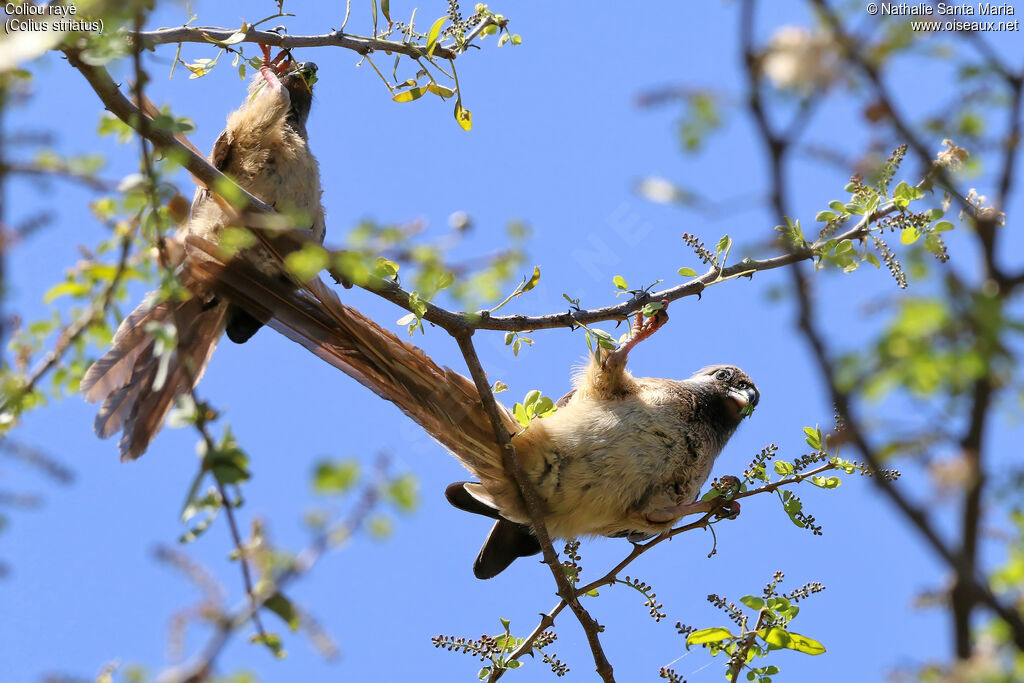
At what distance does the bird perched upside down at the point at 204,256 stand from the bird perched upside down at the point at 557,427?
20cm

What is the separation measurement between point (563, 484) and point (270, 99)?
251 cm

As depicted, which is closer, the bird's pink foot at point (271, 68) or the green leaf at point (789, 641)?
the green leaf at point (789, 641)

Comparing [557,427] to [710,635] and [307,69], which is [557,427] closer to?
[710,635]

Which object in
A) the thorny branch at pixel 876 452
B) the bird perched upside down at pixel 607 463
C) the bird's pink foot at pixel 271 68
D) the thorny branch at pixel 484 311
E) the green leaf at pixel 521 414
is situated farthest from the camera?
the bird's pink foot at pixel 271 68

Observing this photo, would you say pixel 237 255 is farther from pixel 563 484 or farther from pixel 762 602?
pixel 762 602

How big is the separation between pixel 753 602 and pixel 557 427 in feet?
4.47

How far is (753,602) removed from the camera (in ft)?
12.4

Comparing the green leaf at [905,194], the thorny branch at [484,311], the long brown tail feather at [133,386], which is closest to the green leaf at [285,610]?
the thorny branch at [484,311]

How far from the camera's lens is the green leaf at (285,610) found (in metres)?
1.98

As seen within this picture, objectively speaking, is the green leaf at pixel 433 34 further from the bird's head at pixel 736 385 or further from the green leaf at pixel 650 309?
the bird's head at pixel 736 385

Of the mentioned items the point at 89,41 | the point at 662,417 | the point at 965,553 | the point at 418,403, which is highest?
the point at 662,417

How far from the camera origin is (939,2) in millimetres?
1860

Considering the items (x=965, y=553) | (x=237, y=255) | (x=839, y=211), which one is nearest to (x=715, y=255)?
(x=839, y=211)

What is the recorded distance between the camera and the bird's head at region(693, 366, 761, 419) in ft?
18.0
